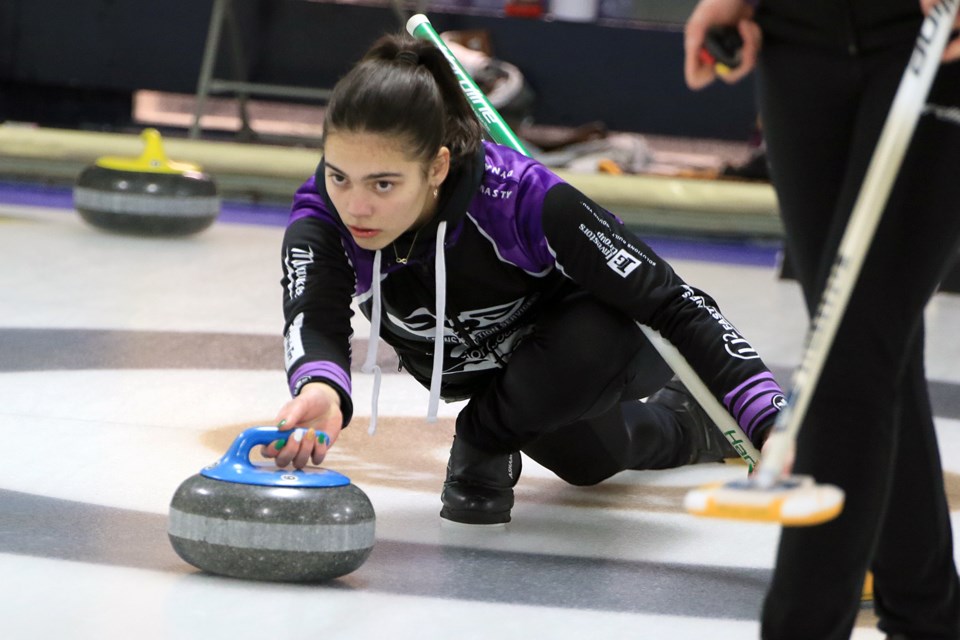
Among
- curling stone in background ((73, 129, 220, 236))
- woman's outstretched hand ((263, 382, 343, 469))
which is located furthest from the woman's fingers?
curling stone in background ((73, 129, 220, 236))

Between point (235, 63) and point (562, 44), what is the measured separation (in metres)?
1.62

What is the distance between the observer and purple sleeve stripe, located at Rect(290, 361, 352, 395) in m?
1.75

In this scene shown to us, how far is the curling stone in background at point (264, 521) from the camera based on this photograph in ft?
5.32

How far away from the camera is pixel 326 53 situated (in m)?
7.29

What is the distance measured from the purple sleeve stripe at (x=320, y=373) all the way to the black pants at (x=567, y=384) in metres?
0.32

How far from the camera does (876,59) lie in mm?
1257

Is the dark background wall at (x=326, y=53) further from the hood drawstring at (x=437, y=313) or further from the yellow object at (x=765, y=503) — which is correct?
the yellow object at (x=765, y=503)

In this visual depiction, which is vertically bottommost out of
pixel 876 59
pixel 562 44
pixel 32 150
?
pixel 32 150

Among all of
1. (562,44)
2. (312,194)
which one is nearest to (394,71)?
(312,194)

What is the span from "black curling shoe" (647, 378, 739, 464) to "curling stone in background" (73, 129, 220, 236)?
2.54m

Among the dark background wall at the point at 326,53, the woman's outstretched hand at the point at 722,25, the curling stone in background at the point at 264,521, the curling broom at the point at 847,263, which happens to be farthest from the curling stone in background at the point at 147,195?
the curling broom at the point at 847,263

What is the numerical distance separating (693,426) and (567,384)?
56cm

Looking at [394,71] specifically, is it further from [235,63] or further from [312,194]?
[235,63]

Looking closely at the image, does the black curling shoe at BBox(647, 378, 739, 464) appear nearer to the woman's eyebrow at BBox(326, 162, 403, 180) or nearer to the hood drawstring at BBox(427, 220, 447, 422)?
the hood drawstring at BBox(427, 220, 447, 422)
